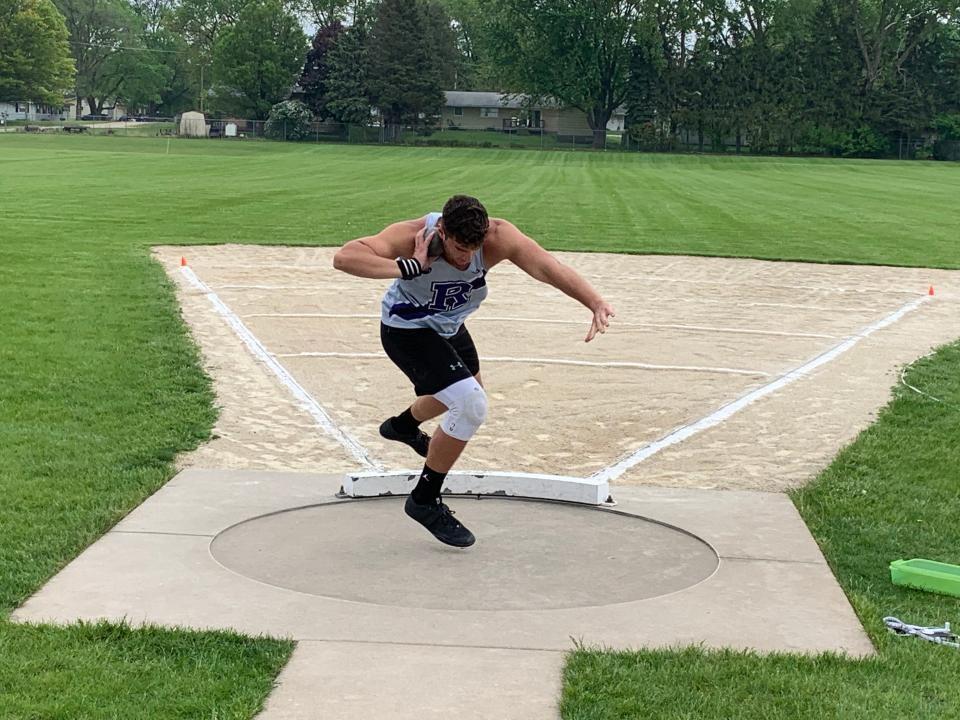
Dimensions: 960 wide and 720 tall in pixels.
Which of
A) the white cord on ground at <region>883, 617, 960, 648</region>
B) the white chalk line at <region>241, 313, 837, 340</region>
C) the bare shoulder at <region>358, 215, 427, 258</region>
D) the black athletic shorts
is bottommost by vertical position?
the white chalk line at <region>241, 313, 837, 340</region>

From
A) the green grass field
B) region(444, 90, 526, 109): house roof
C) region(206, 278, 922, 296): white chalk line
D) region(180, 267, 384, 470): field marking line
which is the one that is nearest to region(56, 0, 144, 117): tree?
region(444, 90, 526, 109): house roof

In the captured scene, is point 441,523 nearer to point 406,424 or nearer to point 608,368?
point 406,424

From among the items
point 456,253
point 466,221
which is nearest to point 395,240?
point 456,253

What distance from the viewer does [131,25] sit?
13362 cm

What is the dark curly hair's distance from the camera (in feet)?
18.6

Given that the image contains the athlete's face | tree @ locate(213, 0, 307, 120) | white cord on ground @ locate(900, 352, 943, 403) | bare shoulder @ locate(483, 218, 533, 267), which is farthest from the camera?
tree @ locate(213, 0, 307, 120)

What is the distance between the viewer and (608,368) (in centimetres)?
1125

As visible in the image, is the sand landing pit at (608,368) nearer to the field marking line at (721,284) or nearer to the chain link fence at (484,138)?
the field marking line at (721,284)

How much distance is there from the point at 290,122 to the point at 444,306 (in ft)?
279

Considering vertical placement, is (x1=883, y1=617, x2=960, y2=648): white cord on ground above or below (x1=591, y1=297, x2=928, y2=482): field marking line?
above

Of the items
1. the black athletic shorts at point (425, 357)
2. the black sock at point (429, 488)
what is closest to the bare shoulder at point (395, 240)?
the black athletic shorts at point (425, 357)

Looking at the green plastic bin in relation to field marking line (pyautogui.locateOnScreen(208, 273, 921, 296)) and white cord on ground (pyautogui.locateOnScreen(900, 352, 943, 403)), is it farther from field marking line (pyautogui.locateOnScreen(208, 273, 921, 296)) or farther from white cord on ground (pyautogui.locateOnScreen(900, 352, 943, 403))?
field marking line (pyautogui.locateOnScreen(208, 273, 921, 296))

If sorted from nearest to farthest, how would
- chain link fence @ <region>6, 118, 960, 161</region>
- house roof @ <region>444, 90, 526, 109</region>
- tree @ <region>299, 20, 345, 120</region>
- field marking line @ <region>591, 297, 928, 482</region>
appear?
1. field marking line @ <region>591, 297, 928, 482</region>
2. chain link fence @ <region>6, 118, 960, 161</region>
3. tree @ <region>299, 20, 345, 120</region>
4. house roof @ <region>444, 90, 526, 109</region>

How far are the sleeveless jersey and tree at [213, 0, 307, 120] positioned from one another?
3809 inches
